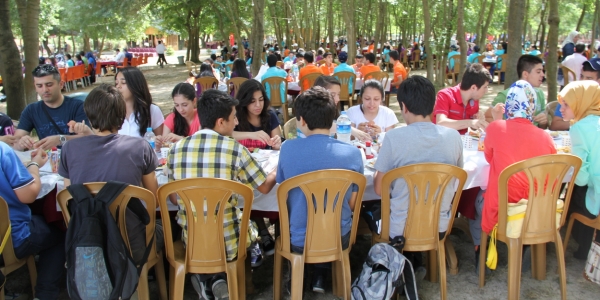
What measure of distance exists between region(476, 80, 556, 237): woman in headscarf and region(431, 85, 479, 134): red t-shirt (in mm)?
1398

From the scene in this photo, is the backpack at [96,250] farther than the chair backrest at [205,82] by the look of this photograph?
No

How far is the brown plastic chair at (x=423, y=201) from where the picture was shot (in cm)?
261

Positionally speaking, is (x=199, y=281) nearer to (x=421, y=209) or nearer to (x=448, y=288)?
(x=421, y=209)

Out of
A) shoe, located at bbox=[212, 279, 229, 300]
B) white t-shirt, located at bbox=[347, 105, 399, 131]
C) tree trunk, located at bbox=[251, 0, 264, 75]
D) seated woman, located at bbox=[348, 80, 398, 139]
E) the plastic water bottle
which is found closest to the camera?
shoe, located at bbox=[212, 279, 229, 300]

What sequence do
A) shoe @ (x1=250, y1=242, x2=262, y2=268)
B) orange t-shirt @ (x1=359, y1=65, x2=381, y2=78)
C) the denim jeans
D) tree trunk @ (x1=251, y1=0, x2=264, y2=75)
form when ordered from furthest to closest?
tree trunk @ (x1=251, y1=0, x2=264, y2=75)
orange t-shirt @ (x1=359, y1=65, x2=381, y2=78)
shoe @ (x1=250, y1=242, x2=262, y2=268)
the denim jeans

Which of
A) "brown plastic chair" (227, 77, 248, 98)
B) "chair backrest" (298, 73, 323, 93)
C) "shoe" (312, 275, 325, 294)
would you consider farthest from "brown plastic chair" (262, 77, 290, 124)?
"shoe" (312, 275, 325, 294)

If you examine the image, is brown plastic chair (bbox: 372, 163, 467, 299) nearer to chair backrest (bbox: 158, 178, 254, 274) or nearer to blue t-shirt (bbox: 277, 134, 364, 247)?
blue t-shirt (bbox: 277, 134, 364, 247)

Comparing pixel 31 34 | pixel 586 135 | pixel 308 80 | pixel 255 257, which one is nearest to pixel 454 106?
pixel 586 135

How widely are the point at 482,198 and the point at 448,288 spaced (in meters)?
0.70

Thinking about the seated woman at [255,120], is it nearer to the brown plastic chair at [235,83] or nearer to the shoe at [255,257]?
the shoe at [255,257]

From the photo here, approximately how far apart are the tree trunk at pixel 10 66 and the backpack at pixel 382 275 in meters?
7.36

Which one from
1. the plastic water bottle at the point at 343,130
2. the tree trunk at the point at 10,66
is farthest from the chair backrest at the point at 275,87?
the plastic water bottle at the point at 343,130

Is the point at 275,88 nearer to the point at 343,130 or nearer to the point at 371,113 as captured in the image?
the point at 371,113

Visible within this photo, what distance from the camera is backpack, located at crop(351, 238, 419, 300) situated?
2.69m
